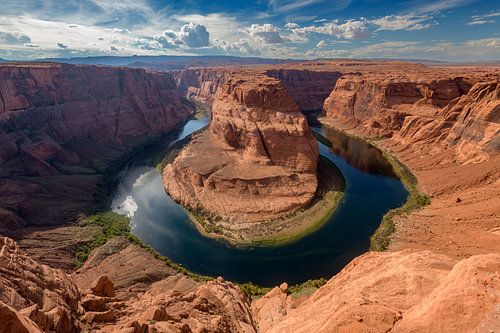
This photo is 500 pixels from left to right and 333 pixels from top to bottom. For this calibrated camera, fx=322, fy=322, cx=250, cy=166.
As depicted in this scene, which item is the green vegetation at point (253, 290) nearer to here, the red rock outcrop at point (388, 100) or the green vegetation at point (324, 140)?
the green vegetation at point (324, 140)

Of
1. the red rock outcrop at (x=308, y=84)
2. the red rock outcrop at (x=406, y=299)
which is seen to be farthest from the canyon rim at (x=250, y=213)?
the red rock outcrop at (x=308, y=84)

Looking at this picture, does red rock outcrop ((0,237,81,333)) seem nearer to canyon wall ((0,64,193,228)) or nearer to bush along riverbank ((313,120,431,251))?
canyon wall ((0,64,193,228))

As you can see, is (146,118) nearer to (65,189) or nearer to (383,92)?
(65,189)

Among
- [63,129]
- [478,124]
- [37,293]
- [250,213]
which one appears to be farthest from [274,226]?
[63,129]

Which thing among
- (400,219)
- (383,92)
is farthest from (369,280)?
(383,92)

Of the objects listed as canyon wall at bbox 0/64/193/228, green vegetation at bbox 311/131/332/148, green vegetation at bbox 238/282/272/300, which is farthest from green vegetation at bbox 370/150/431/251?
canyon wall at bbox 0/64/193/228

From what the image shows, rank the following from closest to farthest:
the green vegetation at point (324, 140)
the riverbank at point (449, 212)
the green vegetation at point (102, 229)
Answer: the riverbank at point (449, 212)
the green vegetation at point (102, 229)
the green vegetation at point (324, 140)

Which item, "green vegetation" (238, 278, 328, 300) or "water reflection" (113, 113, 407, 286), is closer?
"green vegetation" (238, 278, 328, 300)
